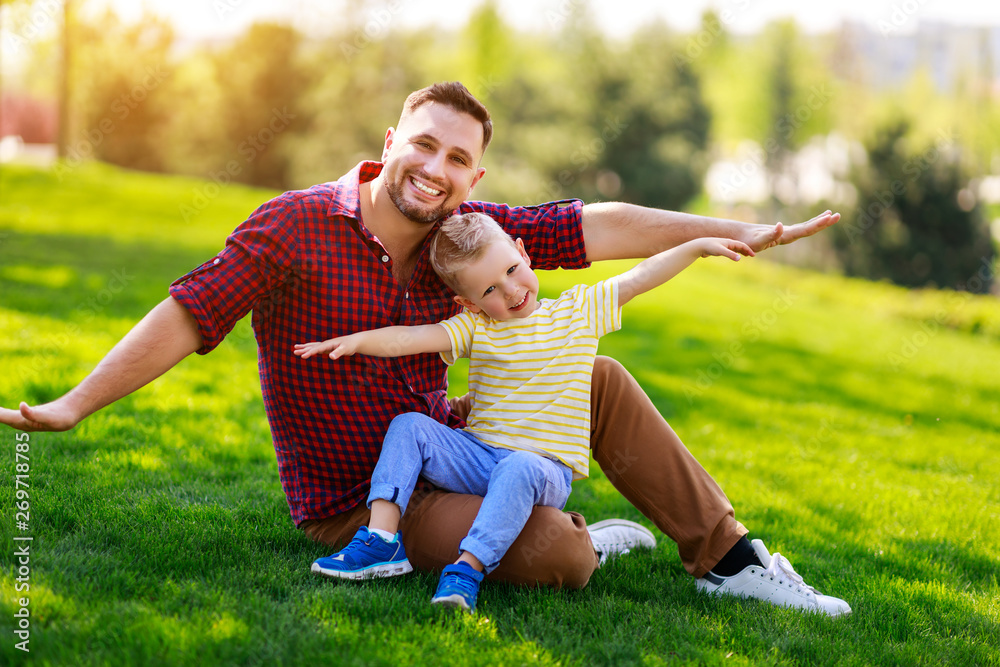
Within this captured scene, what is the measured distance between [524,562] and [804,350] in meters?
8.24

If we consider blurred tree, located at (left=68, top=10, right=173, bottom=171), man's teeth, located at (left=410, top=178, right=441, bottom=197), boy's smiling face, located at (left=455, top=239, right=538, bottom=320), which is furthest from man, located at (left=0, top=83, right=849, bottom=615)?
blurred tree, located at (left=68, top=10, right=173, bottom=171)

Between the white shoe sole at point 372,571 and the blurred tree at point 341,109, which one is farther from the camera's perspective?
the blurred tree at point 341,109

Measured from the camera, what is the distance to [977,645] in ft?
8.70

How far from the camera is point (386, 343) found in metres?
2.71

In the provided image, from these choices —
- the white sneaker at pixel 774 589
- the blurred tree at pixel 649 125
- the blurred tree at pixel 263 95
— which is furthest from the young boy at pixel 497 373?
the blurred tree at pixel 263 95

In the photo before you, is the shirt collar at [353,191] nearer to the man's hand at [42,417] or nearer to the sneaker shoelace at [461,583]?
the man's hand at [42,417]

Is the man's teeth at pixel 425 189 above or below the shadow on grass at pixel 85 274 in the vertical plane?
above

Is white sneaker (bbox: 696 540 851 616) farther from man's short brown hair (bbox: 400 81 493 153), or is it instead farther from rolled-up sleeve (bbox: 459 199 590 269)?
man's short brown hair (bbox: 400 81 493 153)

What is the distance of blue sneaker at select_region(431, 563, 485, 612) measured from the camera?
7.97ft

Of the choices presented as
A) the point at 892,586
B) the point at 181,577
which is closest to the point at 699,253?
the point at 892,586

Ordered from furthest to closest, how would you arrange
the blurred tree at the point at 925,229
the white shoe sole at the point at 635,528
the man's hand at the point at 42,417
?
1. the blurred tree at the point at 925,229
2. the white shoe sole at the point at 635,528
3. the man's hand at the point at 42,417

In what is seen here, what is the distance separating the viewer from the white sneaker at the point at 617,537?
129 inches

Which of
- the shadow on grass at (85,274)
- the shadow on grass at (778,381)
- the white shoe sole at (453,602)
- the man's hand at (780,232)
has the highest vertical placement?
the man's hand at (780,232)

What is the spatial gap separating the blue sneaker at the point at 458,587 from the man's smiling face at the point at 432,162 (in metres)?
1.20
